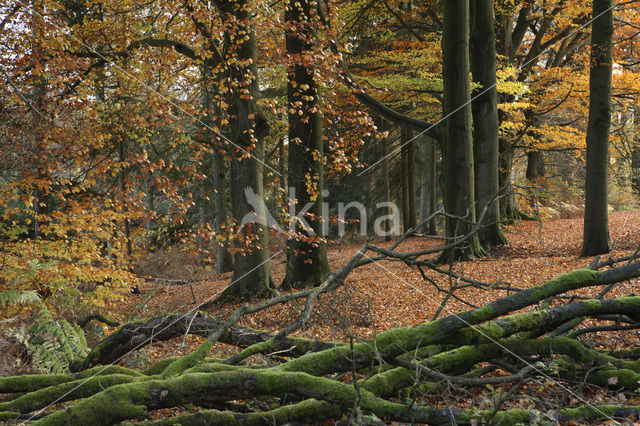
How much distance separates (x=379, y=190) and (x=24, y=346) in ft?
57.0

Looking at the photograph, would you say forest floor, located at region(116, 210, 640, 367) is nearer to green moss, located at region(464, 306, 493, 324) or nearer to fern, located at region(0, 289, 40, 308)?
green moss, located at region(464, 306, 493, 324)

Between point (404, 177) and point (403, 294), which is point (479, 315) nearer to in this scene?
point (403, 294)

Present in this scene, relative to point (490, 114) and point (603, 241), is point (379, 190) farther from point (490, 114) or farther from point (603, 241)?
point (603, 241)

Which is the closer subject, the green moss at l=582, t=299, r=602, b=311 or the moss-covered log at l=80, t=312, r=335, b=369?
the green moss at l=582, t=299, r=602, b=311

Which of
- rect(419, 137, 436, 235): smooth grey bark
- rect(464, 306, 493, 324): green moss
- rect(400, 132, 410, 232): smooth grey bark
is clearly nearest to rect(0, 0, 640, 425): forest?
rect(464, 306, 493, 324): green moss

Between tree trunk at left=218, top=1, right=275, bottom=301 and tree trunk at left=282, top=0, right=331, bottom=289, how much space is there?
0.83 metres

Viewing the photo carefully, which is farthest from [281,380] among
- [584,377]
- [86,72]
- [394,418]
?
[86,72]

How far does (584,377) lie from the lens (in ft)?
11.2

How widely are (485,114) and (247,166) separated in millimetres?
6776

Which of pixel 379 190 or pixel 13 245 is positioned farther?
pixel 379 190

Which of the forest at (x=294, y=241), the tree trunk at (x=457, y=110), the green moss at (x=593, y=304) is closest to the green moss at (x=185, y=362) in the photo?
the forest at (x=294, y=241)

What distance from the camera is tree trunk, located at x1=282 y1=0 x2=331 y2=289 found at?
9680 millimetres

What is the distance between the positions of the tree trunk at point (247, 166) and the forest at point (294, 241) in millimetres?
53

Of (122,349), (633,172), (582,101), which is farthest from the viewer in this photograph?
(633,172)
